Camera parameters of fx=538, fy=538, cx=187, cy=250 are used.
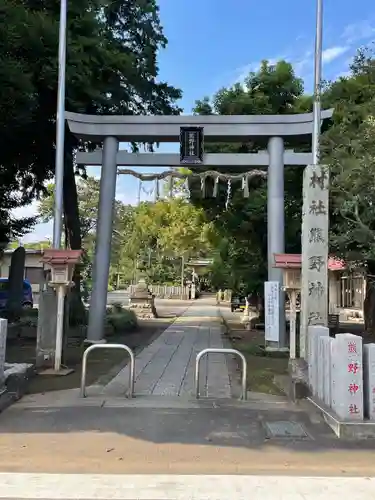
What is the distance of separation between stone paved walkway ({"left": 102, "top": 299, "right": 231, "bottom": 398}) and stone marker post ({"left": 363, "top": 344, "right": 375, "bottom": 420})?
269 centimetres

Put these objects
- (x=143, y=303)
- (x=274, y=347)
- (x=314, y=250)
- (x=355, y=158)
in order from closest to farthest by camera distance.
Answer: (x=355, y=158) < (x=314, y=250) < (x=274, y=347) < (x=143, y=303)

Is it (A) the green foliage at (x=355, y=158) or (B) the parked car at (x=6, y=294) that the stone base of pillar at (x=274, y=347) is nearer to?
(A) the green foliage at (x=355, y=158)

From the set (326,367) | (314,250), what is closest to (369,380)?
(326,367)

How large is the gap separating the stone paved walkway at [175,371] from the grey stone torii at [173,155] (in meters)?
2.13

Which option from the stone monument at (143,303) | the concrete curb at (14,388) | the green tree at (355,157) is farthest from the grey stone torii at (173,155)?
the stone monument at (143,303)

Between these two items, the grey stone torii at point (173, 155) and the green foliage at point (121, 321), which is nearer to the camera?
the grey stone torii at point (173, 155)

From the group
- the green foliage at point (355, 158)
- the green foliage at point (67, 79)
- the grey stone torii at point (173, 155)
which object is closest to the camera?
the green foliage at point (355, 158)

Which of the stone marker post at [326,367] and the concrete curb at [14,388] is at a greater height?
the stone marker post at [326,367]

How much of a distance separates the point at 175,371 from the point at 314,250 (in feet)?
12.3

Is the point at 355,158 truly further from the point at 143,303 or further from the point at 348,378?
the point at 143,303

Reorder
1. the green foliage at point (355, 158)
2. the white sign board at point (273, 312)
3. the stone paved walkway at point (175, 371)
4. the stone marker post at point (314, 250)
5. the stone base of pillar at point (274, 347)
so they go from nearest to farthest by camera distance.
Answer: the green foliage at point (355, 158) → the stone paved walkway at point (175, 371) → the stone marker post at point (314, 250) → the white sign board at point (273, 312) → the stone base of pillar at point (274, 347)

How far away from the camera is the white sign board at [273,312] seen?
43.4 ft

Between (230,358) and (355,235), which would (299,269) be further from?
(230,358)

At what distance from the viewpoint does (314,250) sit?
10.5m
